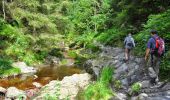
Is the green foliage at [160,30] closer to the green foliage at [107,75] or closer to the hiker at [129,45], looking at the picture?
the hiker at [129,45]

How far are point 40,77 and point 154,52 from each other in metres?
12.4

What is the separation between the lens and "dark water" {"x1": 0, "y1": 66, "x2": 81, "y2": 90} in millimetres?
21156

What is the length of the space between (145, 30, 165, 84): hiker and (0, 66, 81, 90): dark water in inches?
369

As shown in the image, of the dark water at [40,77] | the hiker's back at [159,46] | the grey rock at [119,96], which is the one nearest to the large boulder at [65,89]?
the grey rock at [119,96]

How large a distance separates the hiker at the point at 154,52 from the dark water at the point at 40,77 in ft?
30.8

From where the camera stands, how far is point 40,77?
23.8 metres

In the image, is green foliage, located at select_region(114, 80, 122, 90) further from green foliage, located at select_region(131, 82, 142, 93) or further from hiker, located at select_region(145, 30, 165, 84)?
hiker, located at select_region(145, 30, 165, 84)

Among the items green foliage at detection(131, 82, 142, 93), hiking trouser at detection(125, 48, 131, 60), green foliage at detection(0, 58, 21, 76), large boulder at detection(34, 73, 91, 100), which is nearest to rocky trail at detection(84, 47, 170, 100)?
green foliage at detection(131, 82, 142, 93)

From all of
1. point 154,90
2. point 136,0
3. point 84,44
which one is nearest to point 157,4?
point 136,0

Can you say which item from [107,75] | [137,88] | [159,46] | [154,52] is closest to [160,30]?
[107,75]

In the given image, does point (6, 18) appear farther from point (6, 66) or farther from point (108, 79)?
point (108, 79)

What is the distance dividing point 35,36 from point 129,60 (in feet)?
43.3

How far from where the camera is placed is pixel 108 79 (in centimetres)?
1491

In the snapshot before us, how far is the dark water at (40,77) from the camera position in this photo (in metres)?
21.2
